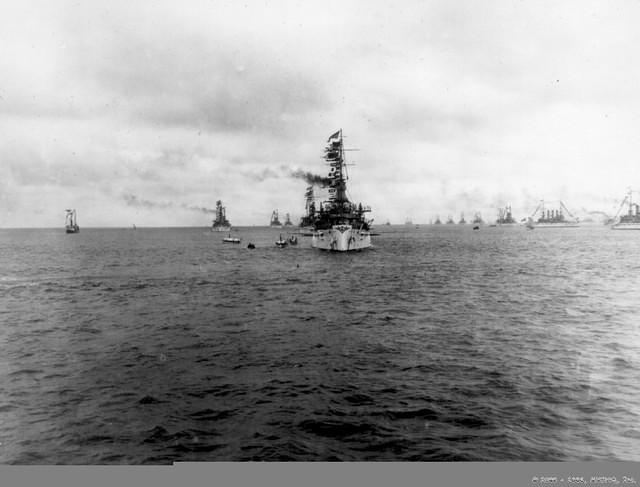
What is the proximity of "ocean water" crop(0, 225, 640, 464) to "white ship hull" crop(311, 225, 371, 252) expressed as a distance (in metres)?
45.2

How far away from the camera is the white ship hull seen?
78312 millimetres

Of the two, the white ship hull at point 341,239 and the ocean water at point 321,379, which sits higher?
the white ship hull at point 341,239

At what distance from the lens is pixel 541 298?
32.6 m

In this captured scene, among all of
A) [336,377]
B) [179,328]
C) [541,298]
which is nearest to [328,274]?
[541,298]

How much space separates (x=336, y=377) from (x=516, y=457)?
22.5 ft

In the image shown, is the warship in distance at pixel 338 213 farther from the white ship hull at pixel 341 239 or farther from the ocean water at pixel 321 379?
the ocean water at pixel 321 379

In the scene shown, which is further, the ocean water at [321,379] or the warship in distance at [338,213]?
the warship in distance at [338,213]

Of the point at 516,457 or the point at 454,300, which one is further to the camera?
the point at 454,300

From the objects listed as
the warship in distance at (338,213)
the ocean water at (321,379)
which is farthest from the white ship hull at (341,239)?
the ocean water at (321,379)

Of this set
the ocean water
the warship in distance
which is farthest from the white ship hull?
the ocean water

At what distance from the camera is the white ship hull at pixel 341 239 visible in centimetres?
7831

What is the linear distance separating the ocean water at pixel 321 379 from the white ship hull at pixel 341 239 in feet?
148

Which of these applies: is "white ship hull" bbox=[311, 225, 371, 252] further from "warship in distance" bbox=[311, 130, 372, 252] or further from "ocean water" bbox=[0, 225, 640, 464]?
"ocean water" bbox=[0, 225, 640, 464]

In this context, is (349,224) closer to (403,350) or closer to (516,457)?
(403,350)
